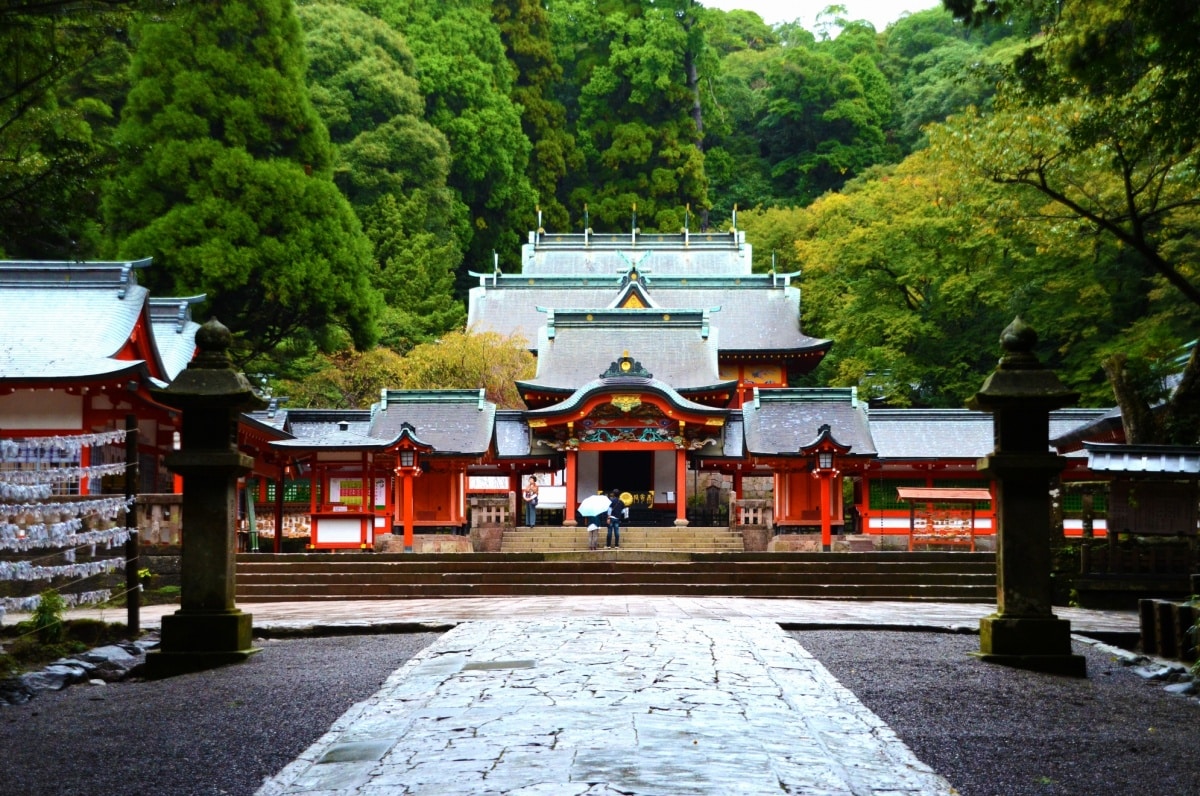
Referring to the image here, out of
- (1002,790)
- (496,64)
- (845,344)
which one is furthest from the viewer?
(496,64)

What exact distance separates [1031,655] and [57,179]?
9934 mm

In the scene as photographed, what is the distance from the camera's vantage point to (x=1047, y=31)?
11469 mm

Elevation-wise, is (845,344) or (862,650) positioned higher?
(845,344)

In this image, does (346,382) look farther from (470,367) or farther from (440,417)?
(440,417)

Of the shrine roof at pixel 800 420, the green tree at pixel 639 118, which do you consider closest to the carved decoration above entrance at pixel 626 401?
the shrine roof at pixel 800 420

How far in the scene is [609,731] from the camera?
20.1 ft

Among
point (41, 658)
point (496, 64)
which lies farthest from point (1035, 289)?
point (496, 64)

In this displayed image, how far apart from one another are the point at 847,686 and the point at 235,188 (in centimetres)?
2621

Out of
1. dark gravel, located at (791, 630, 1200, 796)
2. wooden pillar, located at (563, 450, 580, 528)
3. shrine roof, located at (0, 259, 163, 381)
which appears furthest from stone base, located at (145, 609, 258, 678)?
wooden pillar, located at (563, 450, 580, 528)

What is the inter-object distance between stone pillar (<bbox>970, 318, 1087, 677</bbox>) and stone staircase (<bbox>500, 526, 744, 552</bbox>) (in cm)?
1529

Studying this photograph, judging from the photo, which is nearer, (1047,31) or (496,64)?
(1047,31)

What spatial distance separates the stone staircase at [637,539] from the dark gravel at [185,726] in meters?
14.8

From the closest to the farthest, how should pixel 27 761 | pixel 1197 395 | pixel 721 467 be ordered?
pixel 27 761 < pixel 1197 395 < pixel 721 467

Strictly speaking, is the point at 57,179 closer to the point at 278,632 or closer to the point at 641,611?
the point at 278,632
